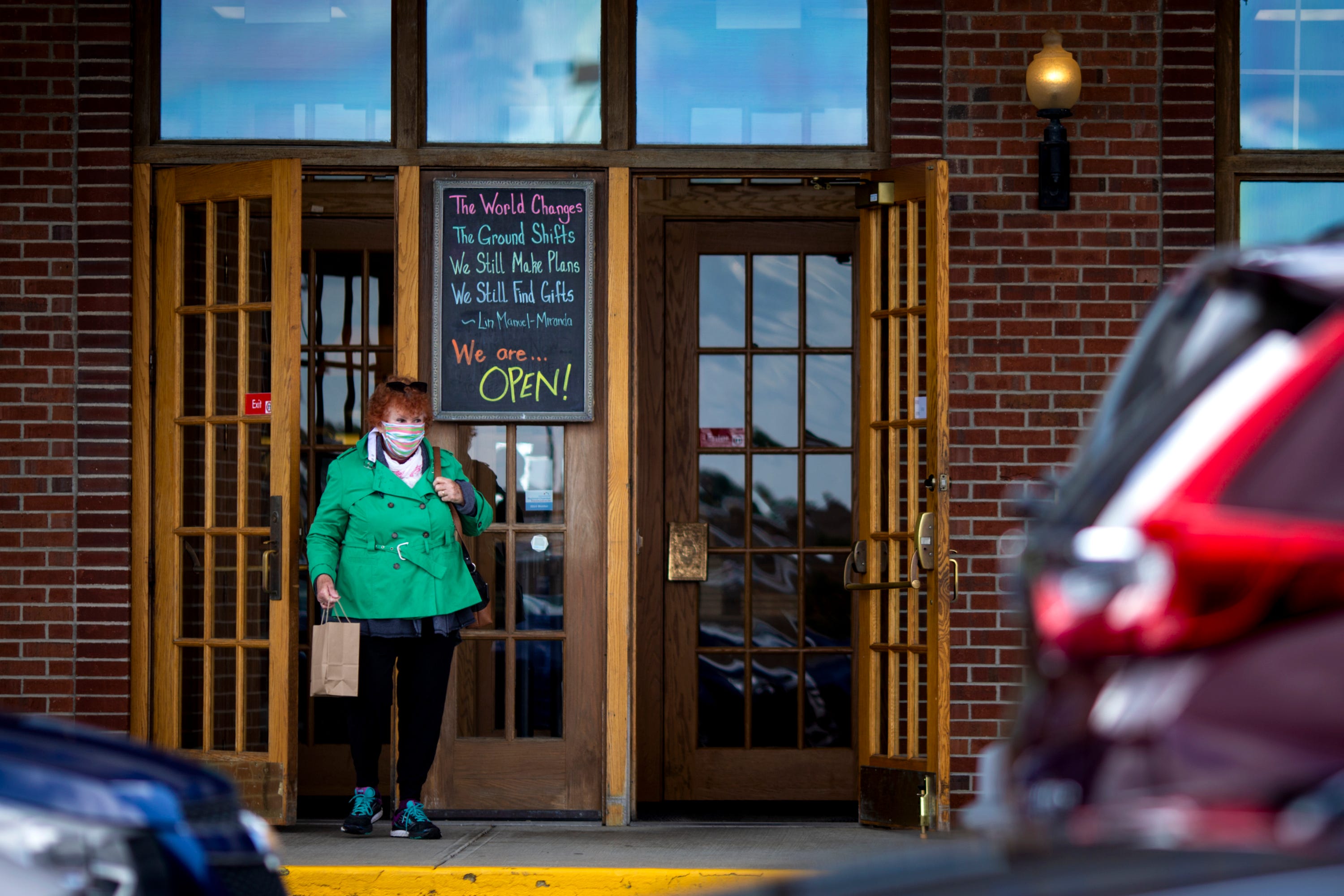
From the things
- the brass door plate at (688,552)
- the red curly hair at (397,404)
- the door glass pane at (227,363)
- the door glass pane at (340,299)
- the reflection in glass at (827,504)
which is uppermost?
the door glass pane at (340,299)

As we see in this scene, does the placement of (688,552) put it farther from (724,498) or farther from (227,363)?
(227,363)

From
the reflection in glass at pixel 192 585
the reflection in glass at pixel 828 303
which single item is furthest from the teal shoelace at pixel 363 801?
the reflection in glass at pixel 828 303

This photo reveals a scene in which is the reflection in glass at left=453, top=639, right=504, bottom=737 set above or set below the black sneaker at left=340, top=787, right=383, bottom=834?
above

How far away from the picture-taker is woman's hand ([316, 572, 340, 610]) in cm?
521

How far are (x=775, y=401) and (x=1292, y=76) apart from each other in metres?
2.88

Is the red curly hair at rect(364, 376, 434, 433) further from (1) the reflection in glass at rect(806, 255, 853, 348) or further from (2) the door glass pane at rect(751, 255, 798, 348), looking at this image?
(1) the reflection in glass at rect(806, 255, 853, 348)

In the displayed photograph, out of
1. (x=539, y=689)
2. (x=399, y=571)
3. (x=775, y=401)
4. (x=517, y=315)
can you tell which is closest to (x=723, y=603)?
(x=775, y=401)

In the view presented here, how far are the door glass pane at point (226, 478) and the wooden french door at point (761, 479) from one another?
2335 mm

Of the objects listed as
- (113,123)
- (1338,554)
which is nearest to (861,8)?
(113,123)

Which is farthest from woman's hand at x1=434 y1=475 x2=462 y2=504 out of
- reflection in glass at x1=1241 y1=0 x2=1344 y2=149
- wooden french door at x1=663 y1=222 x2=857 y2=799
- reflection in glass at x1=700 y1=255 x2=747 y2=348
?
reflection in glass at x1=1241 y1=0 x2=1344 y2=149

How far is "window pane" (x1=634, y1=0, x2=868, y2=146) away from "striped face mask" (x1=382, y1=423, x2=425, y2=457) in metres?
1.61

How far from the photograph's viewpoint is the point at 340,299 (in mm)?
7215

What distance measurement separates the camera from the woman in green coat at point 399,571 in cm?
530

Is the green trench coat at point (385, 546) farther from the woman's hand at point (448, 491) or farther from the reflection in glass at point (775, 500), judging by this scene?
the reflection in glass at point (775, 500)
